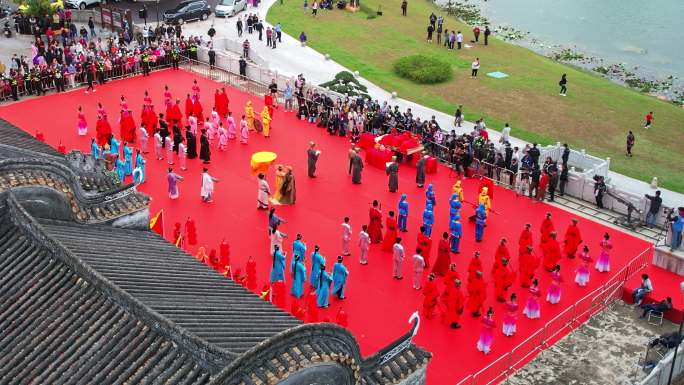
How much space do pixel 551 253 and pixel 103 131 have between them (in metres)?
15.3

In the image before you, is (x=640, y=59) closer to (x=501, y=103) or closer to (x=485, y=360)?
(x=501, y=103)

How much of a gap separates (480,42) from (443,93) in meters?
9.60

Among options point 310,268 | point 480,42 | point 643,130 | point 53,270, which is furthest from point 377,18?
point 53,270

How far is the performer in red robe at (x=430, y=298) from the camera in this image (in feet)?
60.0

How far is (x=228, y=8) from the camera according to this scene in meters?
44.5

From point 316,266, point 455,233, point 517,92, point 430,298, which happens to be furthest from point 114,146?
point 517,92

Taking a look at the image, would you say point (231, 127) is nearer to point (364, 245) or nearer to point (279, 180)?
point (279, 180)

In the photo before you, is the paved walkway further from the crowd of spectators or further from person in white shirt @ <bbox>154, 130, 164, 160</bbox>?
person in white shirt @ <bbox>154, 130, 164, 160</bbox>

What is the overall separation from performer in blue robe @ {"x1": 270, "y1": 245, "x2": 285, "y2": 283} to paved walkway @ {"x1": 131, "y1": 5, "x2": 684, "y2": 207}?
12942 mm

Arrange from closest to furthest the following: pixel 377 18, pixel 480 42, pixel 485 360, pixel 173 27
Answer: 1. pixel 485 360
2. pixel 173 27
3. pixel 480 42
4. pixel 377 18

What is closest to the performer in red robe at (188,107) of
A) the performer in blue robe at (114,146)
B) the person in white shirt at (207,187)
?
the performer in blue robe at (114,146)

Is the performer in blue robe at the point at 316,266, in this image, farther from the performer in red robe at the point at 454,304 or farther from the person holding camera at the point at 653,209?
the person holding camera at the point at 653,209

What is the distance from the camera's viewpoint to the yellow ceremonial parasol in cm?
2533

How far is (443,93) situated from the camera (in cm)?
3606
